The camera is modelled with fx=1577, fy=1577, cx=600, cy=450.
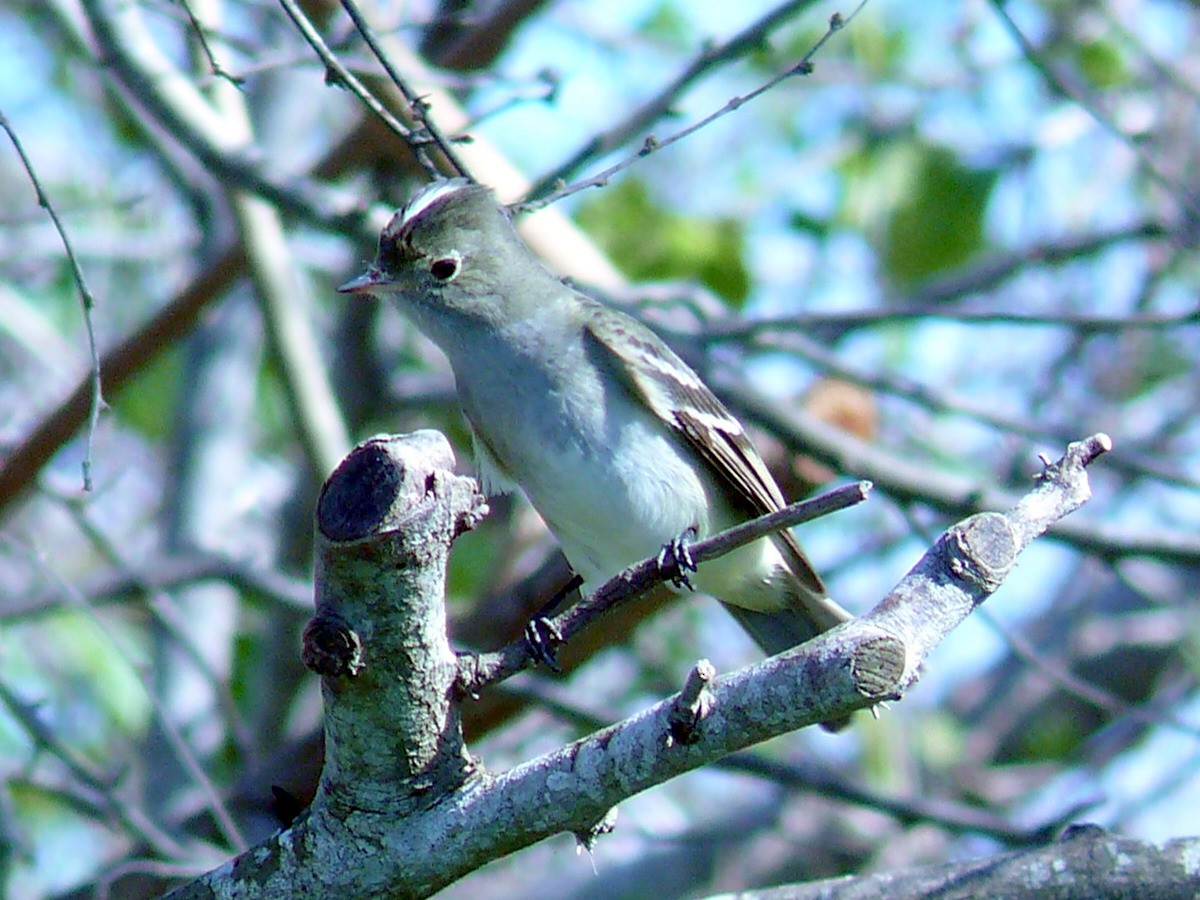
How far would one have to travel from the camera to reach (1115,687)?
308 inches

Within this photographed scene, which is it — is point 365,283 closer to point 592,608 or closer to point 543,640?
point 543,640

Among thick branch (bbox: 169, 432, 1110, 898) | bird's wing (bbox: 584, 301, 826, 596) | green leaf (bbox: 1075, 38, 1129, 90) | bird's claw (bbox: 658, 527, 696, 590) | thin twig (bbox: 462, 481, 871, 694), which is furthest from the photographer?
green leaf (bbox: 1075, 38, 1129, 90)

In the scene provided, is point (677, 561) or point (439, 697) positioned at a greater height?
point (677, 561)

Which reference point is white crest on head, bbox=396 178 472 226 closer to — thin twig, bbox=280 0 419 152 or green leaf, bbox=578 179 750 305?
thin twig, bbox=280 0 419 152

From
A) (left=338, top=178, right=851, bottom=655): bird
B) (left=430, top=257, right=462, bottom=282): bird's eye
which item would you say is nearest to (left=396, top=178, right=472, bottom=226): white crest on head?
(left=338, top=178, right=851, bottom=655): bird

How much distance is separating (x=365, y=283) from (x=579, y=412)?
2.21 feet

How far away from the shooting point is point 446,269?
4098 millimetres

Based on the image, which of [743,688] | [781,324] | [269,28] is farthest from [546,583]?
[269,28]

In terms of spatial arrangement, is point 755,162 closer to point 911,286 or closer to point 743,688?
point 911,286

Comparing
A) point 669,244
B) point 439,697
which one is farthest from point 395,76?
point 669,244

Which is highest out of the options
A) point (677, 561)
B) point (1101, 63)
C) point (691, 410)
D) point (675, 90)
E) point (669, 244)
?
point (1101, 63)

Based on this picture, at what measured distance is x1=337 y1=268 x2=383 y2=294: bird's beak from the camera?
13.2ft

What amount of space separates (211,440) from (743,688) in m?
4.86

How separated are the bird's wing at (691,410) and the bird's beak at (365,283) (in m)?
0.56
